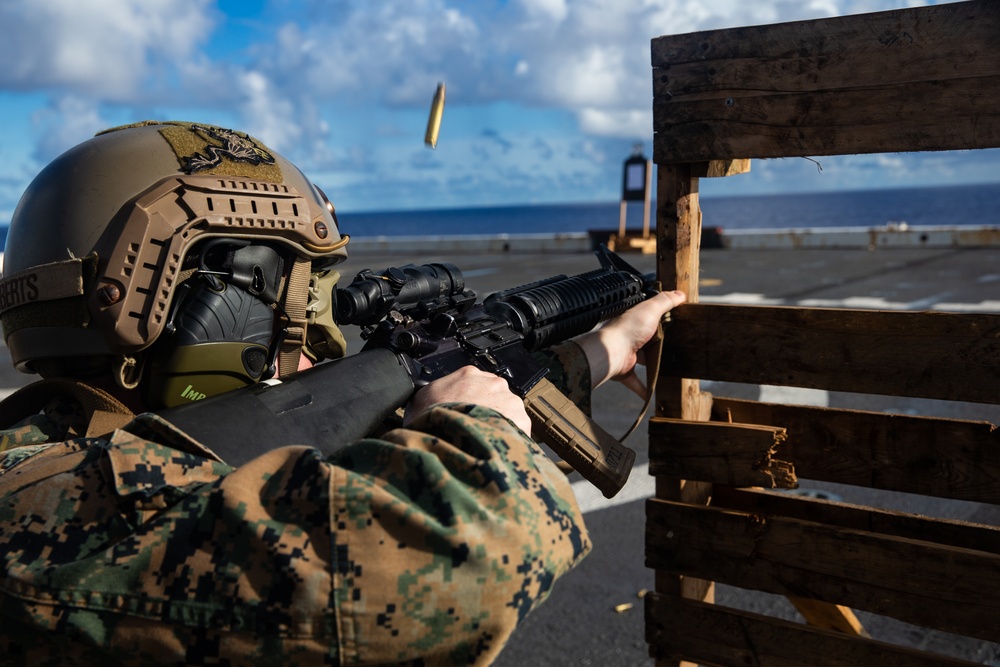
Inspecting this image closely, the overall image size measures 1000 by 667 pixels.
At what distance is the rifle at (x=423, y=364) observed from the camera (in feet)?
5.98

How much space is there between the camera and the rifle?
1.82 meters

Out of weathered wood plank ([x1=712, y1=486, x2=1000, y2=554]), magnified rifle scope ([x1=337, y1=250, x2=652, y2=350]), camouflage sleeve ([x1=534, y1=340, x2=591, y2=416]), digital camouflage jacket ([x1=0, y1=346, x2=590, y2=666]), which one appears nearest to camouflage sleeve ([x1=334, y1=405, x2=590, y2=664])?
digital camouflage jacket ([x1=0, y1=346, x2=590, y2=666])

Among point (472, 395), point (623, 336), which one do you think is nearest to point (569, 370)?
point (623, 336)

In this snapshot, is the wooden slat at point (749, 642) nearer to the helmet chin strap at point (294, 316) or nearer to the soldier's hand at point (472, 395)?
the soldier's hand at point (472, 395)

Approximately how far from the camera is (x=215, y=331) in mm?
2152

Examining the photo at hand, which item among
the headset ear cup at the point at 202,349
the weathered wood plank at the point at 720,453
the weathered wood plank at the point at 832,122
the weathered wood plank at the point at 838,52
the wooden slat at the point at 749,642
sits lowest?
the wooden slat at the point at 749,642

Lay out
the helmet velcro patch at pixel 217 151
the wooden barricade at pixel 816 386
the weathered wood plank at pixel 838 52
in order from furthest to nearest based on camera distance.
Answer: the wooden barricade at pixel 816 386, the weathered wood plank at pixel 838 52, the helmet velcro patch at pixel 217 151

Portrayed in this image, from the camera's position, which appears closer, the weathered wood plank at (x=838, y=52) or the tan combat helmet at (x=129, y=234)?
the tan combat helmet at (x=129, y=234)

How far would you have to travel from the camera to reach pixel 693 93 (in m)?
2.95

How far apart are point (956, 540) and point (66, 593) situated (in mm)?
2637

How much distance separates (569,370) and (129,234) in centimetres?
158

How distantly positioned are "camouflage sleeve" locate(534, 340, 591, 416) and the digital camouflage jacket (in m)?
1.46

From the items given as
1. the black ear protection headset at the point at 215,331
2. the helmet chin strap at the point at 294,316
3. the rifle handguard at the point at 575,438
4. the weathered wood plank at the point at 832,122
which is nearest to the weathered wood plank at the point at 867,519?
the rifle handguard at the point at 575,438

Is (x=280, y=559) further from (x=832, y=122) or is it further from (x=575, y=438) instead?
(x=832, y=122)
